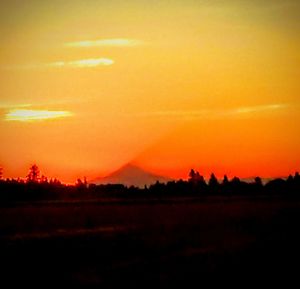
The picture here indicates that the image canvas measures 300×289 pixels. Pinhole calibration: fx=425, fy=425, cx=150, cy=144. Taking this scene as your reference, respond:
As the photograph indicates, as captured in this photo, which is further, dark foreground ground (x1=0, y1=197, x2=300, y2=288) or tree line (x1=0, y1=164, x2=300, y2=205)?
tree line (x1=0, y1=164, x2=300, y2=205)

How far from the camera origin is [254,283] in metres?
15.4

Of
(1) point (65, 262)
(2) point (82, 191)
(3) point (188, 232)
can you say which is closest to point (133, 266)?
(1) point (65, 262)

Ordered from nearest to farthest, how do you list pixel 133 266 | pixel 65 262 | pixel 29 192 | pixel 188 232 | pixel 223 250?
pixel 133 266 → pixel 65 262 → pixel 223 250 → pixel 188 232 → pixel 29 192

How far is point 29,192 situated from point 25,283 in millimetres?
96601

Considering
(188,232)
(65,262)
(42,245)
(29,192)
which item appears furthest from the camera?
(29,192)

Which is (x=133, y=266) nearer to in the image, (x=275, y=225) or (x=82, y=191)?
(x=275, y=225)


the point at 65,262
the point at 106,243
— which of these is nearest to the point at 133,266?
the point at 65,262

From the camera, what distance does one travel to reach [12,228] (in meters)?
36.9

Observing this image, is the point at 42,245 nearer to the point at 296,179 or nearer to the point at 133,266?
the point at 133,266

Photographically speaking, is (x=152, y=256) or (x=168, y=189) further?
(x=168, y=189)

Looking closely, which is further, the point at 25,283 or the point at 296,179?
the point at 296,179

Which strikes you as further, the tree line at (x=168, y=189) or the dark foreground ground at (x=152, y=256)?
the tree line at (x=168, y=189)

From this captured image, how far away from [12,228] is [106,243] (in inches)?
508

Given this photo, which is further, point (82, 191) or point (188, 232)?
point (82, 191)
